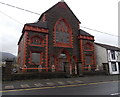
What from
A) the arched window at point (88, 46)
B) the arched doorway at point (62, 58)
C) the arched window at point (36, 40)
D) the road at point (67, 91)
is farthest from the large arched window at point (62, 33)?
the road at point (67, 91)

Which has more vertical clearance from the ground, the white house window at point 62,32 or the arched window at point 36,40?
the white house window at point 62,32

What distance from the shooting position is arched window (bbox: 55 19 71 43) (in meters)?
21.3

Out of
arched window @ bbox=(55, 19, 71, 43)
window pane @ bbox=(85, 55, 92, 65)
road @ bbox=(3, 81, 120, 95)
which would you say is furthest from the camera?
window pane @ bbox=(85, 55, 92, 65)

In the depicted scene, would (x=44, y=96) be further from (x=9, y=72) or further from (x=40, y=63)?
(x=40, y=63)

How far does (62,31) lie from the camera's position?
72.3ft

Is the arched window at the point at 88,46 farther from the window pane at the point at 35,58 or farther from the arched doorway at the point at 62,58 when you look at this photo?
the window pane at the point at 35,58

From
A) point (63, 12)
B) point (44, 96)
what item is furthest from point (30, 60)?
point (63, 12)

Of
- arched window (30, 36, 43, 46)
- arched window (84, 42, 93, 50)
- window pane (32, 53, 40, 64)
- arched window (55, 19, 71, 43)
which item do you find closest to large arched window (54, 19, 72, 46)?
arched window (55, 19, 71, 43)

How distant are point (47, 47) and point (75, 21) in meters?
10.3

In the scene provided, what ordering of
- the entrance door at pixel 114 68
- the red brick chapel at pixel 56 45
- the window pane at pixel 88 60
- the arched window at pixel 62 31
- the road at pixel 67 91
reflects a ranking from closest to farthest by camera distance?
the road at pixel 67 91, the red brick chapel at pixel 56 45, the arched window at pixel 62 31, the window pane at pixel 88 60, the entrance door at pixel 114 68

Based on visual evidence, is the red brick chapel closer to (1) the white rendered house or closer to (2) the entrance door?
(1) the white rendered house

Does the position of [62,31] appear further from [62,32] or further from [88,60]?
[88,60]

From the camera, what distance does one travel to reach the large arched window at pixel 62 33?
69.6ft

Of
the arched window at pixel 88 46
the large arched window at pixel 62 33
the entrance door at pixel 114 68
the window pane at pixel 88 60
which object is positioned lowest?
the entrance door at pixel 114 68
